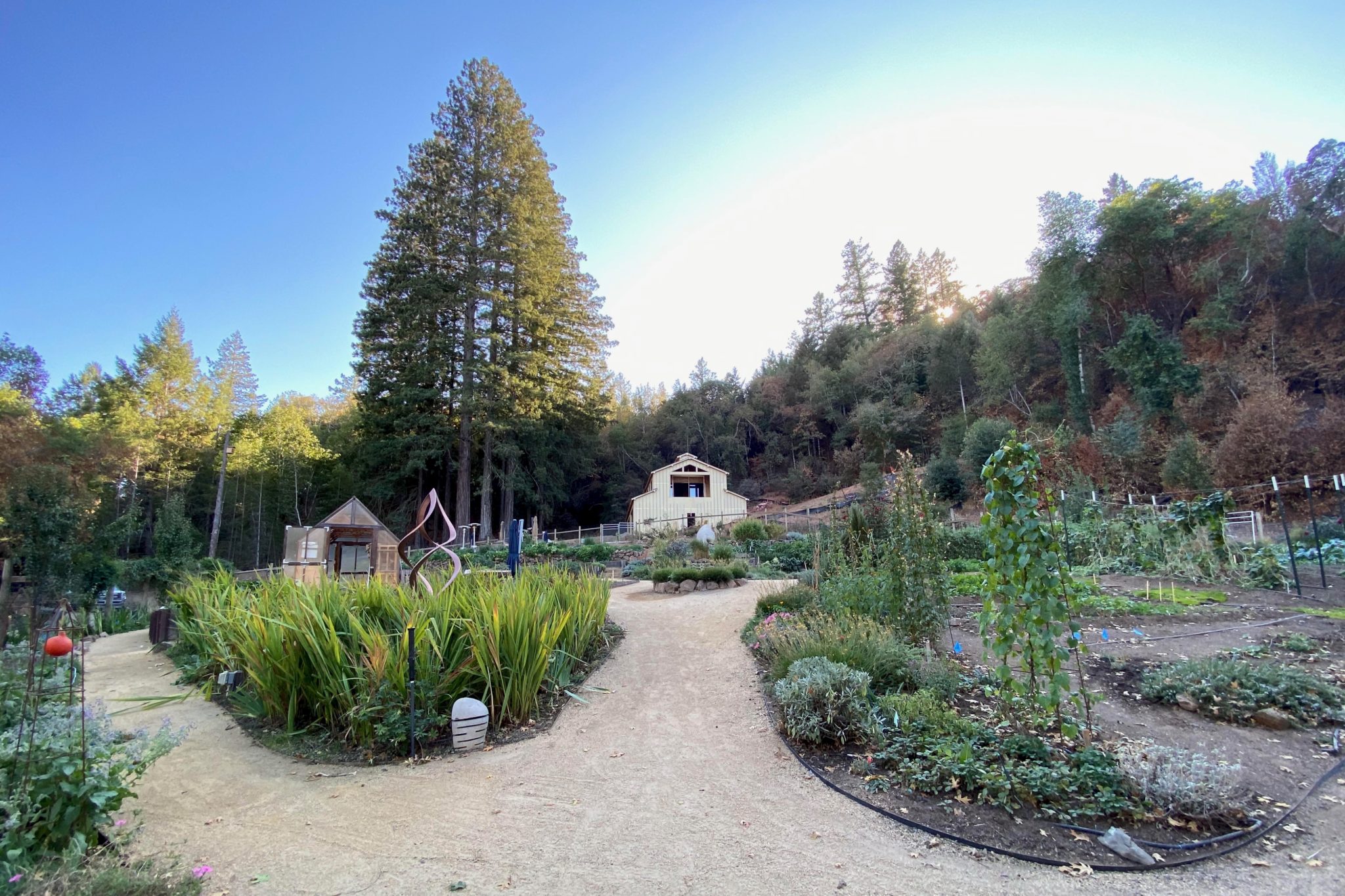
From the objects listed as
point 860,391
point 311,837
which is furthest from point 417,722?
point 860,391

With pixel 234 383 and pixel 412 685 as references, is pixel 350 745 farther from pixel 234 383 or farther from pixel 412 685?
pixel 234 383

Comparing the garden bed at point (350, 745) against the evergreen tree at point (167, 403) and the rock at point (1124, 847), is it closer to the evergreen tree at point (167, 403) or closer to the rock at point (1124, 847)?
the rock at point (1124, 847)

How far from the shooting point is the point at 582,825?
9.94 feet

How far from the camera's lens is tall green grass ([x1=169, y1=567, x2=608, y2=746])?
426 cm

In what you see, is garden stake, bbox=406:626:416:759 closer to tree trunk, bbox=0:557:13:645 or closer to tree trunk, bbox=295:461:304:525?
tree trunk, bbox=0:557:13:645

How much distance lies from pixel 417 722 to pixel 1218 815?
15.2 feet

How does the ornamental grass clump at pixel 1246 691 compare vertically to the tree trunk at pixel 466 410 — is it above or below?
below

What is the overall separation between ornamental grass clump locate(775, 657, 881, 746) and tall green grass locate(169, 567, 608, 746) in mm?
2105

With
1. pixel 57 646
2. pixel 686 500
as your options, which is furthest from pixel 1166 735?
pixel 686 500

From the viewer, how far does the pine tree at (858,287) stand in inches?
1750

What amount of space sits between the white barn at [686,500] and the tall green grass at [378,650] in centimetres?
2157

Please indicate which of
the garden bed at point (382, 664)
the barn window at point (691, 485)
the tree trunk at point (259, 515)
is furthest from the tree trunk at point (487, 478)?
the garden bed at point (382, 664)

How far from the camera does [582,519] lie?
3753 cm

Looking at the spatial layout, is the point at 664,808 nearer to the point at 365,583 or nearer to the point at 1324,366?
the point at 365,583
